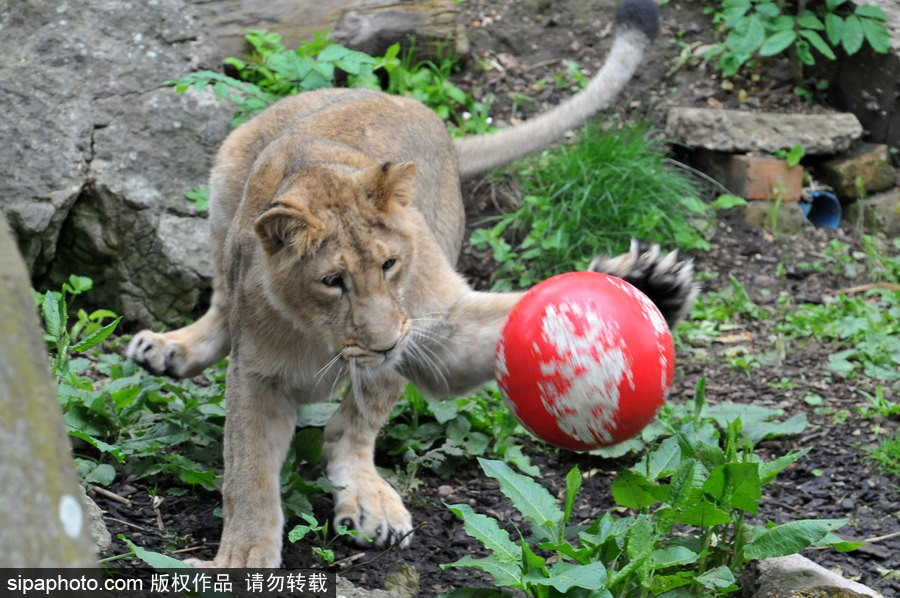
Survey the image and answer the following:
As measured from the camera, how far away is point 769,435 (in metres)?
4.71

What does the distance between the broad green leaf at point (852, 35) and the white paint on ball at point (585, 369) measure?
539cm

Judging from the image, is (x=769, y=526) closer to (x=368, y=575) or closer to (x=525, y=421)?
(x=525, y=421)

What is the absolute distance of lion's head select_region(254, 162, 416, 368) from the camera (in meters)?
3.57

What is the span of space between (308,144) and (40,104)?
2.85 m

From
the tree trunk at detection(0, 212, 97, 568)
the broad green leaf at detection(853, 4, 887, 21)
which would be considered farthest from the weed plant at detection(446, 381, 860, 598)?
the broad green leaf at detection(853, 4, 887, 21)

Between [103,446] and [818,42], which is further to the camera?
[818,42]

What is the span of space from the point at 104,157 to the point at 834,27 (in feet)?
17.3

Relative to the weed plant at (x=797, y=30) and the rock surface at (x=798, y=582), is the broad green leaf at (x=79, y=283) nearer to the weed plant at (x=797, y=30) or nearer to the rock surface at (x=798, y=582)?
the rock surface at (x=798, y=582)

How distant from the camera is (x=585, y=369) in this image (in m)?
3.03

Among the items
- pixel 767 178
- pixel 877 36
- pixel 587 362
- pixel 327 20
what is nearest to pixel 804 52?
pixel 877 36

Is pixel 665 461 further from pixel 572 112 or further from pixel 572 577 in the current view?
pixel 572 112

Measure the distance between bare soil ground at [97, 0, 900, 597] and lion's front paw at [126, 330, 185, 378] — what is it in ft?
3.24

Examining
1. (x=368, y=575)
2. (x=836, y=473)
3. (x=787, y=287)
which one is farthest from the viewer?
(x=787, y=287)

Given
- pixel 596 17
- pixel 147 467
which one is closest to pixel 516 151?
pixel 147 467
